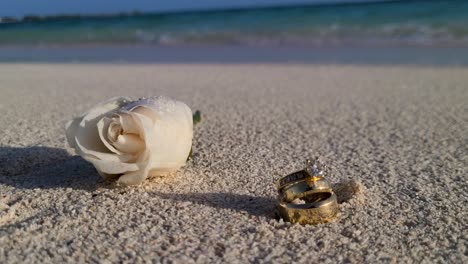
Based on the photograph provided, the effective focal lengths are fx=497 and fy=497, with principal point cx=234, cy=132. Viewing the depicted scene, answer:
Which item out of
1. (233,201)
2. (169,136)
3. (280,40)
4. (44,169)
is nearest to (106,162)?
(169,136)

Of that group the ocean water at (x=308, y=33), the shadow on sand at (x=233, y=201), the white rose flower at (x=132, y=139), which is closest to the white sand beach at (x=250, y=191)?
the shadow on sand at (x=233, y=201)

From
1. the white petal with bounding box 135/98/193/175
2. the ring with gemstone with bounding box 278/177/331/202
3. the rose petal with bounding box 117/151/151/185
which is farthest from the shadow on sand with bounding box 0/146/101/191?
the ring with gemstone with bounding box 278/177/331/202

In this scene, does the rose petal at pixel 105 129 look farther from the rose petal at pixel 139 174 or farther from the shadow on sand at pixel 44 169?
the shadow on sand at pixel 44 169

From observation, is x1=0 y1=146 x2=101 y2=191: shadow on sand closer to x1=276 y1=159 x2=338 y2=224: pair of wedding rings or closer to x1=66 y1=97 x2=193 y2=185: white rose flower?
x1=66 y1=97 x2=193 y2=185: white rose flower

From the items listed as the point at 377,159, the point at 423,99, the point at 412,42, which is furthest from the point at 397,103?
the point at 412,42

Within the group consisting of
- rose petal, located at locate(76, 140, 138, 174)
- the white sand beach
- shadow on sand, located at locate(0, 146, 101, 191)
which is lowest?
the white sand beach
